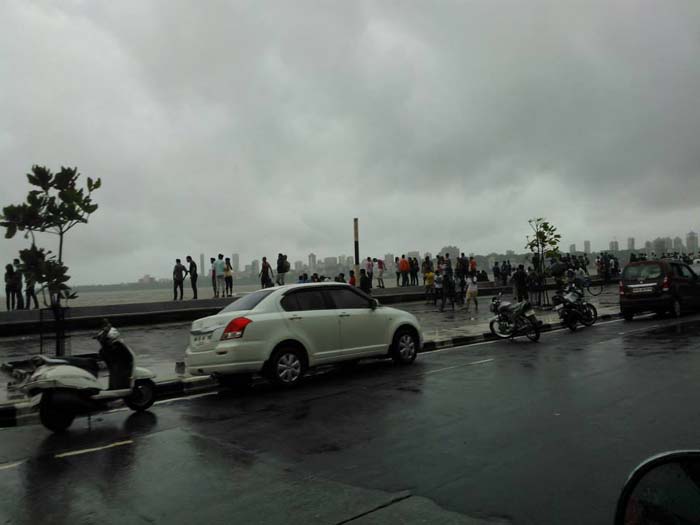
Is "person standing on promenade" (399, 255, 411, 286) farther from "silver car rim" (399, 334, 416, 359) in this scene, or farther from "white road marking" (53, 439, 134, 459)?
"white road marking" (53, 439, 134, 459)

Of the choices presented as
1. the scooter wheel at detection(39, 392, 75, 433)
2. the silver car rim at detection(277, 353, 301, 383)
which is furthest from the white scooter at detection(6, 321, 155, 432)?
the silver car rim at detection(277, 353, 301, 383)

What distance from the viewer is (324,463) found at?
17.2 feet

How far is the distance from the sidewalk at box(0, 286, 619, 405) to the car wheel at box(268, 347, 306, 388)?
1639mm

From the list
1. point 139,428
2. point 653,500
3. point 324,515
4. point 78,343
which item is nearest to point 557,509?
point 324,515

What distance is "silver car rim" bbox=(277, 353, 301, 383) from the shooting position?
362 inches

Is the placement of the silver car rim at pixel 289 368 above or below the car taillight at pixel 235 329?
below

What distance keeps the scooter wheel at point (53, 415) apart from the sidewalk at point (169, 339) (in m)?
1.96

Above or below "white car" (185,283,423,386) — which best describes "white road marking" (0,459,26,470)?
below

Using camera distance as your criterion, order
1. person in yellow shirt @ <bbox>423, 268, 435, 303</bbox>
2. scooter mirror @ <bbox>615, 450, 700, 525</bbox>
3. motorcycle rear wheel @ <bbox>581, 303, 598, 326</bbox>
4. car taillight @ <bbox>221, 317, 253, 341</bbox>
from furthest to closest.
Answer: person in yellow shirt @ <bbox>423, 268, 435, 303</bbox>, motorcycle rear wheel @ <bbox>581, 303, 598, 326</bbox>, car taillight @ <bbox>221, 317, 253, 341</bbox>, scooter mirror @ <bbox>615, 450, 700, 525</bbox>

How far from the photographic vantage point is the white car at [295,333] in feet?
29.1

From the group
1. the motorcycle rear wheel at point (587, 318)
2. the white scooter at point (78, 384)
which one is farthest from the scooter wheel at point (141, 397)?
the motorcycle rear wheel at point (587, 318)

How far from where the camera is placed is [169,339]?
53.6 ft

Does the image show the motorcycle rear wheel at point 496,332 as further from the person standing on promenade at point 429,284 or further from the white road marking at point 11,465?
the person standing on promenade at point 429,284

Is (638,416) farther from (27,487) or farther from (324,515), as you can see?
(27,487)
